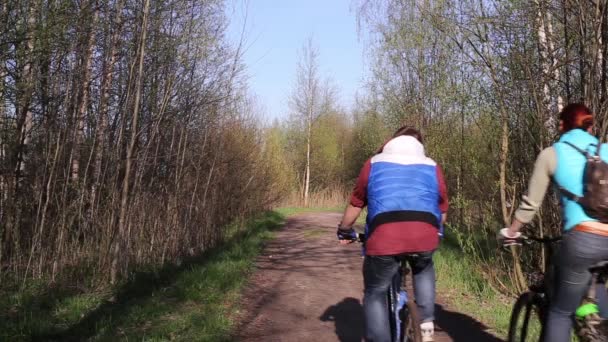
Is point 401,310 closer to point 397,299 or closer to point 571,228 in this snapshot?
point 397,299

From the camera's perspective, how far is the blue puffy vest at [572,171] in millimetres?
3369

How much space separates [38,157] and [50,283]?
1733 mm

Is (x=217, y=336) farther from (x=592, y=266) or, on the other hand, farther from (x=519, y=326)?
(x=592, y=266)

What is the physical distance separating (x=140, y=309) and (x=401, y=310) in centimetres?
345

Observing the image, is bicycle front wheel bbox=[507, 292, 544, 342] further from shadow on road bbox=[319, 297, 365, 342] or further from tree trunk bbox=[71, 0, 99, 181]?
tree trunk bbox=[71, 0, 99, 181]

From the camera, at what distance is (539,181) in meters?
3.59

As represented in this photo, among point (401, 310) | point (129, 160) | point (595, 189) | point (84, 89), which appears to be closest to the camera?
point (595, 189)

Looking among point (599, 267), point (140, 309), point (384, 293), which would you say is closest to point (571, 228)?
point (599, 267)

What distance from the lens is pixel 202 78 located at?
415 inches

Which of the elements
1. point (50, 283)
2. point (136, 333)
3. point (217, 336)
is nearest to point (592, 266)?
point (217, 336)

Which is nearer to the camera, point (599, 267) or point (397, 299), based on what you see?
point (599, 267)

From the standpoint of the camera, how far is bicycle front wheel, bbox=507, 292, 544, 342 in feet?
13.6

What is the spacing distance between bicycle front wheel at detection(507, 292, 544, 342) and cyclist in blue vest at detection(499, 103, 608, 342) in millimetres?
560

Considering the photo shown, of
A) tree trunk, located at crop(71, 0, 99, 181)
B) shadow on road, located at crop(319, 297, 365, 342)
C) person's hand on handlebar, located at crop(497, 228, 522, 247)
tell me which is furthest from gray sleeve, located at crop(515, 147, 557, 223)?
tree trunk, located at crop(71, 0, 99, 181)
